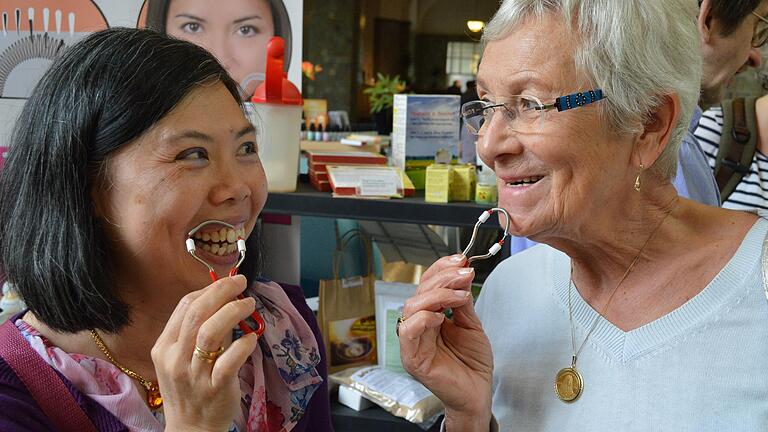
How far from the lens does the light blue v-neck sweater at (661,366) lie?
1118 millimetres

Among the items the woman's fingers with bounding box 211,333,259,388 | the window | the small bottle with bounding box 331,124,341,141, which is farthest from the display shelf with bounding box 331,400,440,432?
the window

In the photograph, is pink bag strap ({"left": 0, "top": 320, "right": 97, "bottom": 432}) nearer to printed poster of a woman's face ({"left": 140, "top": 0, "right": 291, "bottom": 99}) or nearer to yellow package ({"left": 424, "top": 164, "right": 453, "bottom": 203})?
yellow package ({"left": 424, "top": 164, "right": 453, "bottom": 203})

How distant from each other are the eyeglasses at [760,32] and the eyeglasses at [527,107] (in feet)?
A: 2.93

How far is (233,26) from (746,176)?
1.45 meters

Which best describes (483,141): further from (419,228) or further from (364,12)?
(364,12)

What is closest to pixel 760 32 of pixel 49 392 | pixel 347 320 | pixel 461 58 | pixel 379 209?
pixel 379 209

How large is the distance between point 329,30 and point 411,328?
29.1ft

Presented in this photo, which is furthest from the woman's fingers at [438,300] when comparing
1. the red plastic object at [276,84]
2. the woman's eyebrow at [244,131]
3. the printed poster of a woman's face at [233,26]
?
the printed poster of a woman's face at [233,26]

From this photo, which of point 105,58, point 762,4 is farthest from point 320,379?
point 762,4

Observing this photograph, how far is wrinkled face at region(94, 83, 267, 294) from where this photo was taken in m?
1.10

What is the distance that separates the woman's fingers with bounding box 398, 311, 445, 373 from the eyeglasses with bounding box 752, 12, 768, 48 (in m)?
1.17

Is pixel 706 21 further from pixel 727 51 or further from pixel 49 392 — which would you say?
pixel 49 392

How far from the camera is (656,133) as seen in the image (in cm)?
122

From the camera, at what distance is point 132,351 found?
121 centimetres
